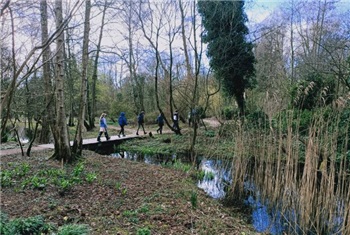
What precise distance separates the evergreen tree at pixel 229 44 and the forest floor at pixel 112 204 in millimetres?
9569

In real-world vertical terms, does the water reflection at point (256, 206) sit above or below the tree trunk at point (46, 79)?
below

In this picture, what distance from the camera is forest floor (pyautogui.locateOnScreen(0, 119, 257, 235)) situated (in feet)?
11.6

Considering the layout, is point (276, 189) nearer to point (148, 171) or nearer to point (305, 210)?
point (305, 210)

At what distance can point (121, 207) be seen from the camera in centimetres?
418

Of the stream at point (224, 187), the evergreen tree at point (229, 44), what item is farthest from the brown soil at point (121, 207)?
the evergreen tree at point (229, 44)

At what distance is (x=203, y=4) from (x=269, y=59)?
25.3ft

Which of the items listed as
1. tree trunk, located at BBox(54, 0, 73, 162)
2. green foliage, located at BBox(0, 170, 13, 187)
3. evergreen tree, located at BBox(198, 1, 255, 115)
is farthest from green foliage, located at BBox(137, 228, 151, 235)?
evergreen tree, located at BBox(198, 1, 255, 115)

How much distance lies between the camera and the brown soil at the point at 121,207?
139 inches

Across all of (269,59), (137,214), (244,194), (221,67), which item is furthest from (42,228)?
(269,59)

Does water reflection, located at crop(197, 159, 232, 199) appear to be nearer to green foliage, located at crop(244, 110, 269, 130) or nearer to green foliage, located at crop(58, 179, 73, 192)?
green foliage, located at crop(244, 110, 269, 130)

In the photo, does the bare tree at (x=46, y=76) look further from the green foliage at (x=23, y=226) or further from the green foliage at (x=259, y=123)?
the green foliage at (x=259, y=123)

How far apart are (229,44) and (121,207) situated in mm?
11791

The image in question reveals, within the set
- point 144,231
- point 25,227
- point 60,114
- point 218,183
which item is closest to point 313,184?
point 144,231

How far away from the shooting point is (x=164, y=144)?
12.1 metres
